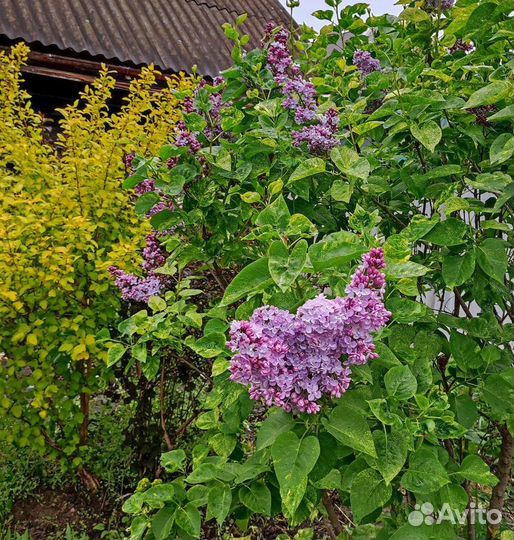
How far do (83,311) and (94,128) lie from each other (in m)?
0.93

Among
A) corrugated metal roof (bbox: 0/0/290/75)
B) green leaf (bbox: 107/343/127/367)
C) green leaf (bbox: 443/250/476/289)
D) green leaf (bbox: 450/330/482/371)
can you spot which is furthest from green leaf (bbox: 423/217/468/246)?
corrugated metal roof (bbox: 0/0/290/75)

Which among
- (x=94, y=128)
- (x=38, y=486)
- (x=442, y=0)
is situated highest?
(x=94, y=128)

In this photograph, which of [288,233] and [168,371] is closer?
[288,233]

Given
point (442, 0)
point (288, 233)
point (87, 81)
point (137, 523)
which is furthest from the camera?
point (87, 81)

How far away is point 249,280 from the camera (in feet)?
3.34

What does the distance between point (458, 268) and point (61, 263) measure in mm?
1582

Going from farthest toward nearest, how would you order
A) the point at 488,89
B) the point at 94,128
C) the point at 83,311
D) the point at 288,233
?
the point at 94,128, the point at 83,311, the point at 488,89, the point at 288,233

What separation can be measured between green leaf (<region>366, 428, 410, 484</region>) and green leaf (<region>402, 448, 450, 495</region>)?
2.4 inches

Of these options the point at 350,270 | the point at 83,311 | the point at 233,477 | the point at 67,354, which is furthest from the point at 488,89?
the point at 67,354

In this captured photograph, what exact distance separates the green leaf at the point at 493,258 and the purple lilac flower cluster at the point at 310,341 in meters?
0.45

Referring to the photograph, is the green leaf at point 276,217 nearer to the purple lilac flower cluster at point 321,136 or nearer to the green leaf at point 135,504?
the purple lilac flower cluster at point 321,136

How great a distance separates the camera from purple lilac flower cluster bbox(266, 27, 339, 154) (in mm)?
1451

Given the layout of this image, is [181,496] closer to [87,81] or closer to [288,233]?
[288,233]

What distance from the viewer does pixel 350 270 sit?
1.07 m
